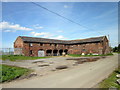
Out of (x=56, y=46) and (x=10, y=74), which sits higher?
(x=56, y=46)

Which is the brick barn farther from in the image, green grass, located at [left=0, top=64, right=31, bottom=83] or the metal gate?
green grass, located at [left=0, top=64, right=31, bottom=83]

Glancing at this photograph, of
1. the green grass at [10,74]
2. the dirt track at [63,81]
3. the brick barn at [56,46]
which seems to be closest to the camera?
the dirt track at [63,81]

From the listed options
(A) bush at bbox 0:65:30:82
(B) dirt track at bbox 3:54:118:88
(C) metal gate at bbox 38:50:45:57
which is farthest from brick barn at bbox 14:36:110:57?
(B) dirt track at bbox 3:54:118:88

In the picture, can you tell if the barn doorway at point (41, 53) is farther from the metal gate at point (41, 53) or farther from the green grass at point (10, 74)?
the green grass at point (10, 74)

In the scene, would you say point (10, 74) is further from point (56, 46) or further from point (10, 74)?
point (56, 46)

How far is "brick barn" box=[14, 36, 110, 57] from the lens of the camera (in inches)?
1309

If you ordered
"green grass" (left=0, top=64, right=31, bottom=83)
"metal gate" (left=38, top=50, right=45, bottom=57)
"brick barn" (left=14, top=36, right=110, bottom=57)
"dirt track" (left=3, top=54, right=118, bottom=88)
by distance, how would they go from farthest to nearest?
1. "metal gate" (left=38, top=50, right=45, bottom=57)
2. "brick barn" (left=14, top=36, right=110, bottom=57)
3. "green grass" (left=0, top=64, right=31, bottom=83)
4. "dirt track" (left=3, top=54, right=118, bottom=88)

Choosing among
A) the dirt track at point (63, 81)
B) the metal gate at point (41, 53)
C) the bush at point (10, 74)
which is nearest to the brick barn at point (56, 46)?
the metal gate at point (41, 53)

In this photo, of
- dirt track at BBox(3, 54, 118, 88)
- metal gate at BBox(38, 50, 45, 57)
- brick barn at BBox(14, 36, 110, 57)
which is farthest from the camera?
metal gate at BBox(38, 50, 45, 57)

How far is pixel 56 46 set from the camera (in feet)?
138

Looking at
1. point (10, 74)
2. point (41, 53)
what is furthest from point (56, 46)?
point (10, 74)

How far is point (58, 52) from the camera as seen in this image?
4288 cm

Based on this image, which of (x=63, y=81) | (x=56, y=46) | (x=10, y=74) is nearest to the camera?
(x=63, y=81)

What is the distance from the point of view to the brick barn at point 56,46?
33.2 m
